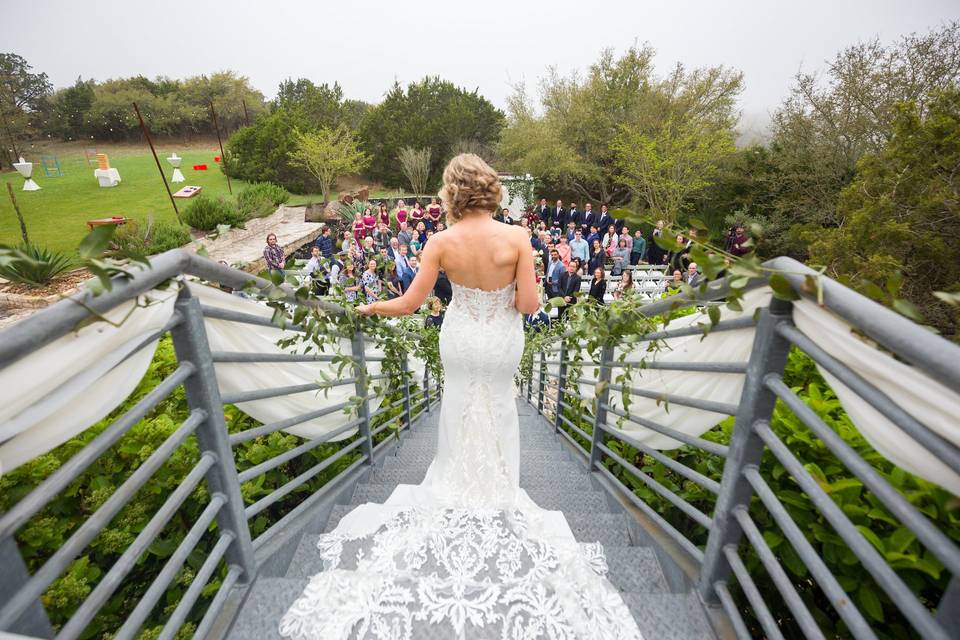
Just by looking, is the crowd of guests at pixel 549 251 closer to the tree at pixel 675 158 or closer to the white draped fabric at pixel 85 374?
the white draped fabric at pixel 85 374

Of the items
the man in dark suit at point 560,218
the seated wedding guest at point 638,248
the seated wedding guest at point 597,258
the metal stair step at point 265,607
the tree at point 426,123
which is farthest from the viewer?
the tree at point 426,123

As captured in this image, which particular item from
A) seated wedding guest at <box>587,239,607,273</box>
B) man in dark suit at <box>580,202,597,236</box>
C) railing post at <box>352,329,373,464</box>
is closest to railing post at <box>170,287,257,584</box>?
railing post at <box>352,329,373,464</box>

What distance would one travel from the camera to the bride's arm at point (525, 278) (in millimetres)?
2625

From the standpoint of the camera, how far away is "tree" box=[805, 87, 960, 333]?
27.1ft

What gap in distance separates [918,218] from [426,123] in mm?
32530

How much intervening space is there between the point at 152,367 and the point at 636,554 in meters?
2.64

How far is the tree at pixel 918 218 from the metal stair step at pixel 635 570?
893cm

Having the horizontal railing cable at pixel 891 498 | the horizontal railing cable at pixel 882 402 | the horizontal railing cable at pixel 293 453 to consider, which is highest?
the horizontal railing cable at pixel 882 402

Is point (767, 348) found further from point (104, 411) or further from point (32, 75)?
point (32, 75)

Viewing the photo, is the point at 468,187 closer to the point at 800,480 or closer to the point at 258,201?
the point at 800,480

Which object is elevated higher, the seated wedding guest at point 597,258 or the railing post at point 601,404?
the railing post at point 601,404

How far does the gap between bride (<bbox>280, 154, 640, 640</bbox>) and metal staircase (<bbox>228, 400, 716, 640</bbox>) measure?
0.29ft

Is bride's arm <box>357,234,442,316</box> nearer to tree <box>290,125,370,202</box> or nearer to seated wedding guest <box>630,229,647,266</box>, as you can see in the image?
seated wedding guest <box>630,229,647,266</box>

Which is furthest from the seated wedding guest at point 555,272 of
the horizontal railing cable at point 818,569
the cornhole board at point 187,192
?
the cornhole board at point 187,192
